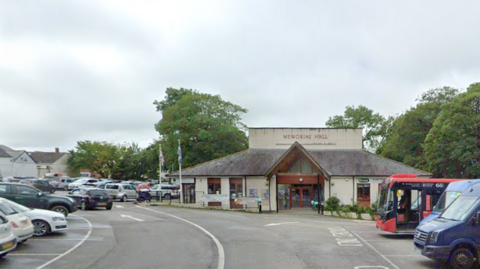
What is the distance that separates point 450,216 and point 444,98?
42671 mm

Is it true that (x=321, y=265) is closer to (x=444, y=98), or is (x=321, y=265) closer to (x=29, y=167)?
(x=444, y=98)

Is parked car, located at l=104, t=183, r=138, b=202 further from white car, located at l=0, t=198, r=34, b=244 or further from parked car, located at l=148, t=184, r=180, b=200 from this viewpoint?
white car, located at l=0, t=198, r=34, b=244

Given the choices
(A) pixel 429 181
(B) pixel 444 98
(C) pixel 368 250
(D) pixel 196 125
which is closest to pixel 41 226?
(C) pixel 368 250

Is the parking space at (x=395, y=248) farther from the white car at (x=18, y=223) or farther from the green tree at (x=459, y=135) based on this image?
the green tree at (x=459, y=135)

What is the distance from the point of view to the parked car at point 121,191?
43.0m

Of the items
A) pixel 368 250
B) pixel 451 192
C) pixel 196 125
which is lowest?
pixel 368 250

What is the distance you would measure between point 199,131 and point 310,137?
14.8 metres

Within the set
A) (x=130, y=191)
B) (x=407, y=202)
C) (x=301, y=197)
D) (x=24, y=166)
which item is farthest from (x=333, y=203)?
(x=24, y=166)

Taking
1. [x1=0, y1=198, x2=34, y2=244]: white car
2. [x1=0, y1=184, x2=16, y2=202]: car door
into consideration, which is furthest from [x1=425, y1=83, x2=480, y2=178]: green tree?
[x1=0, y1=198, x2=34, y2=244]: white car

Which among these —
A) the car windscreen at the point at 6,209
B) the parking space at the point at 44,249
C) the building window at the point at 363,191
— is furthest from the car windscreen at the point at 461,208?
the building window at the point at 363,191

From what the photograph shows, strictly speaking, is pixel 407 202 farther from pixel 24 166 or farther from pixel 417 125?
pixel 24 166

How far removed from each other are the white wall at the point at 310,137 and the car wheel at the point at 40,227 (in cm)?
2822

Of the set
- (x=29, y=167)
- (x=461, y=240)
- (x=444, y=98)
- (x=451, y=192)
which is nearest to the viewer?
(x=461, y=240)

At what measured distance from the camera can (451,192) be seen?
14.9 metres
